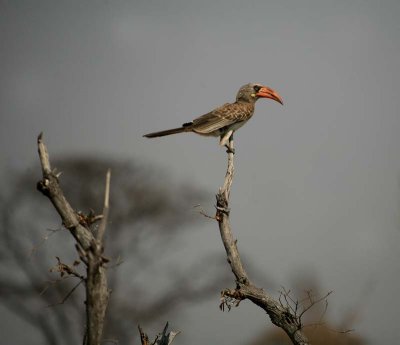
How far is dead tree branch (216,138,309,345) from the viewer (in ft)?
17.5

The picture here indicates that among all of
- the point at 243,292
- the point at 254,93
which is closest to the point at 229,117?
the point at 254,93

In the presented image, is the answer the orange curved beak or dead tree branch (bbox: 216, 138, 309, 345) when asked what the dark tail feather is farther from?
the orange curved beak

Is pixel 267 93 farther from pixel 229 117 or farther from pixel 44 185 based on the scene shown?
pixel 44 185

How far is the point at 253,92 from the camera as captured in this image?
7.26 metres

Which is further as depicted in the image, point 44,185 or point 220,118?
point 220,118

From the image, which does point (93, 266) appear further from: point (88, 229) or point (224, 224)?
point (224, 224)

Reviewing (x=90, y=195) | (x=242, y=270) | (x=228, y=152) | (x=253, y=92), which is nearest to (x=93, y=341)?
(x=242, y=270)

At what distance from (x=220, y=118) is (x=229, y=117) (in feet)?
0.51

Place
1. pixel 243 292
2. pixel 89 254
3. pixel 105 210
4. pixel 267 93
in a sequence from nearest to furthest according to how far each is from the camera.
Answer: pixel 105 210 → pixel 89 254 → pixel 243 292 → pixel 267 93

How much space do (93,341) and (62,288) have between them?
776 centimetres

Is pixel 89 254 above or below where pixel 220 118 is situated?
below

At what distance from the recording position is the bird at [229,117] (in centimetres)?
608

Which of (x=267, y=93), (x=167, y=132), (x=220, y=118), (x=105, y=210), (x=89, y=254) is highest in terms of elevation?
(x=267, y=93)

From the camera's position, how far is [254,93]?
7266 millimetres
